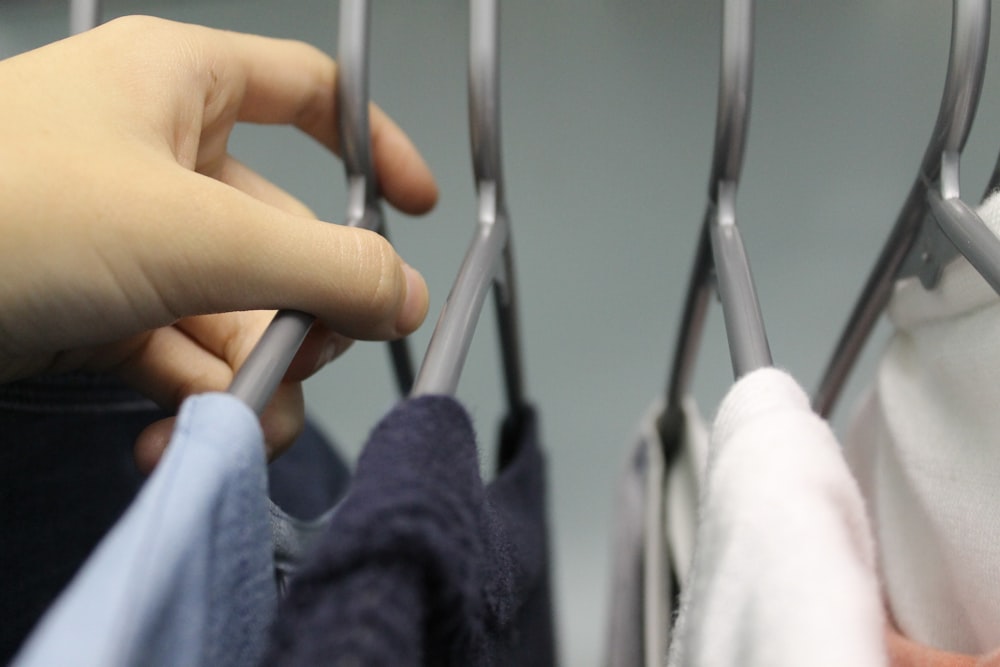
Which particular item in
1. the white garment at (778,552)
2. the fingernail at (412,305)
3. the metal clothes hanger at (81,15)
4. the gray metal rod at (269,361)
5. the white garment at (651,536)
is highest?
the metal clothes hanger at (81,15)

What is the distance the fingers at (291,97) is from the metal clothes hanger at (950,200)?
26cm

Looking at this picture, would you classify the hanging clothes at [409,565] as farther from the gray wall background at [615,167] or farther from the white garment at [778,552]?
the gray wall background at [615,167]

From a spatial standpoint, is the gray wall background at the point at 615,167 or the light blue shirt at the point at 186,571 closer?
the light blue shirt at the point at 186,571

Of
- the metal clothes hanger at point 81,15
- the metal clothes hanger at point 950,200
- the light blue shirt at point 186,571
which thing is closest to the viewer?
the light blue shirt at point 186,571

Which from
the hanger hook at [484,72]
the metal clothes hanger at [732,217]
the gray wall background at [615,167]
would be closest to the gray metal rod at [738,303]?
the metal clothes hanger at [732,217]

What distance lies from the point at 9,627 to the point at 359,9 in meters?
0.33

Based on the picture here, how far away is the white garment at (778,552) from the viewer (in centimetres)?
14

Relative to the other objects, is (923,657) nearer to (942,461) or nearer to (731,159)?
(942,461)

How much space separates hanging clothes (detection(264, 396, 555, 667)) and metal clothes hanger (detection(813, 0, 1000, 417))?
0.19 meters

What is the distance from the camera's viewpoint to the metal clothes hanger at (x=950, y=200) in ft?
0.81

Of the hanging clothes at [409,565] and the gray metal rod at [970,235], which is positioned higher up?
the gray metal rod at [970,235]

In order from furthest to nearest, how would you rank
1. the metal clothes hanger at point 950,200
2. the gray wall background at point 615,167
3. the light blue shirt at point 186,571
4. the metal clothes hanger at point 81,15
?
1. the gray wall background at point 615,167
2. the metal clothes hanger at point 81,15
3. the metal clothes hanger at point 950,200
4. the light blue shirt at point 186,571

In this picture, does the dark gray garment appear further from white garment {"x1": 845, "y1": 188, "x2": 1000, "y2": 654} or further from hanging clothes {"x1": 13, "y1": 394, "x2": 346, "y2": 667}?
white garment {"x1": 845, "y1": 188, "x2": 1000, "y2": 654}

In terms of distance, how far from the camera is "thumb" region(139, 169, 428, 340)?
A: 21cm
